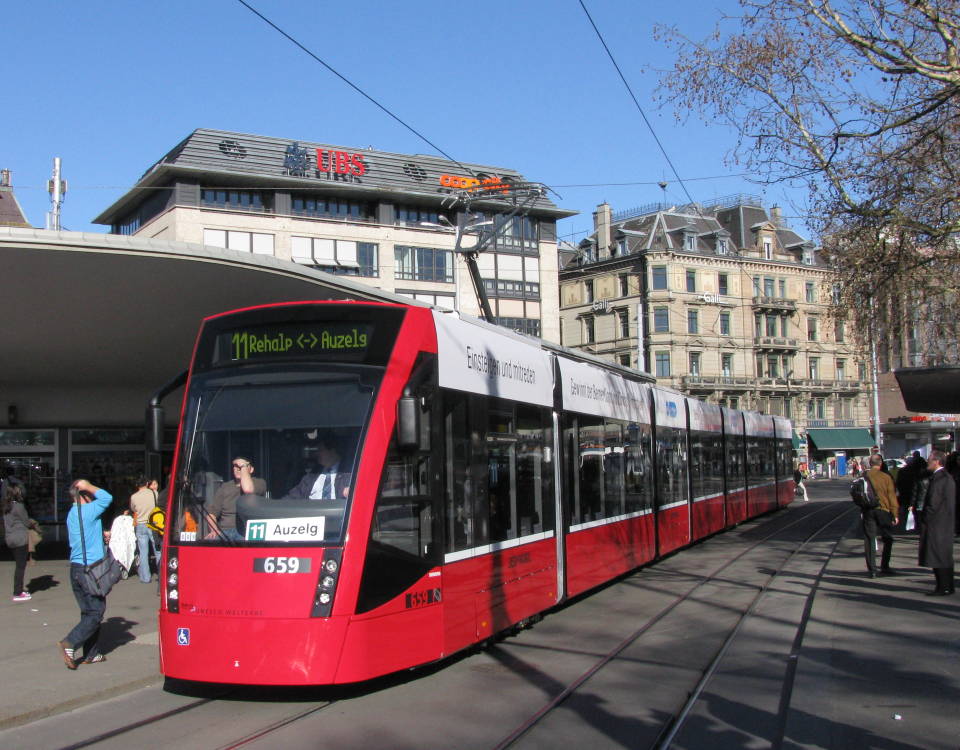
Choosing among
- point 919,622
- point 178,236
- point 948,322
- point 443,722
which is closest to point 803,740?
point 443,722

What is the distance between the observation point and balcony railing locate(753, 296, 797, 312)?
69481mm

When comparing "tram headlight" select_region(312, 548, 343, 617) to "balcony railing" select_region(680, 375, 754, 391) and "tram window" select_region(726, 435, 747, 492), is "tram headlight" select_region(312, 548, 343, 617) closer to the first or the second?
"tram window" select_region(726, 435, 747, 492)

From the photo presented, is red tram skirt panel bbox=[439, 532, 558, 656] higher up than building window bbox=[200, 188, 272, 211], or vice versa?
building window bbox=[200, 188, 272, 211]

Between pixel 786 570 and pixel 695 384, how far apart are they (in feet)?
169

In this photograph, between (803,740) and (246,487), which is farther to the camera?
(246,487)

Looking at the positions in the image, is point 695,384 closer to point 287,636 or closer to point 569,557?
point 569,557

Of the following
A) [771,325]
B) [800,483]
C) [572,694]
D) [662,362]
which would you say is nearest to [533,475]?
[572,694]

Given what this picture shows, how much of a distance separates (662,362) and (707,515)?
150ft

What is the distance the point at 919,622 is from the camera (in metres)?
10.7

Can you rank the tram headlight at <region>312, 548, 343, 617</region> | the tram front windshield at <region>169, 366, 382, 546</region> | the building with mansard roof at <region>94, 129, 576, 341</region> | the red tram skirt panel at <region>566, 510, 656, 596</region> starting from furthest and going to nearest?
the building with mansard roof at <region>94, 129, 576, 341</region> → the red tram skirt panel at <region>566, 510, 656, 596</region> → the tram front windshield at <region>169, 366, 382, 546</region> → the tram headlight at <region>312, 548, 343, 617</region>

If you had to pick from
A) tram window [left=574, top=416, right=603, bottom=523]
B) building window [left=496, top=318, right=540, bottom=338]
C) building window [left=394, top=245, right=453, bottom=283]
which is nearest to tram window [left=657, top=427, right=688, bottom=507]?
tram window [left=574, top=416, right=603, bottom=523]

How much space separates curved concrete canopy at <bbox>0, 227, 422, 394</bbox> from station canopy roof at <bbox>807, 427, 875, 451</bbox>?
6161cm

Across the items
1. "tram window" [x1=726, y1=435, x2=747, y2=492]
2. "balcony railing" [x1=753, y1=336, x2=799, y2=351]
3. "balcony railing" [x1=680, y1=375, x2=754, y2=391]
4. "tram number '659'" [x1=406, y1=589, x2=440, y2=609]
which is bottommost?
"tram number '659'" [x1=406, y1=589, x2=440, y2=609]

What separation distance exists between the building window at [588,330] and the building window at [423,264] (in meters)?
16.4
